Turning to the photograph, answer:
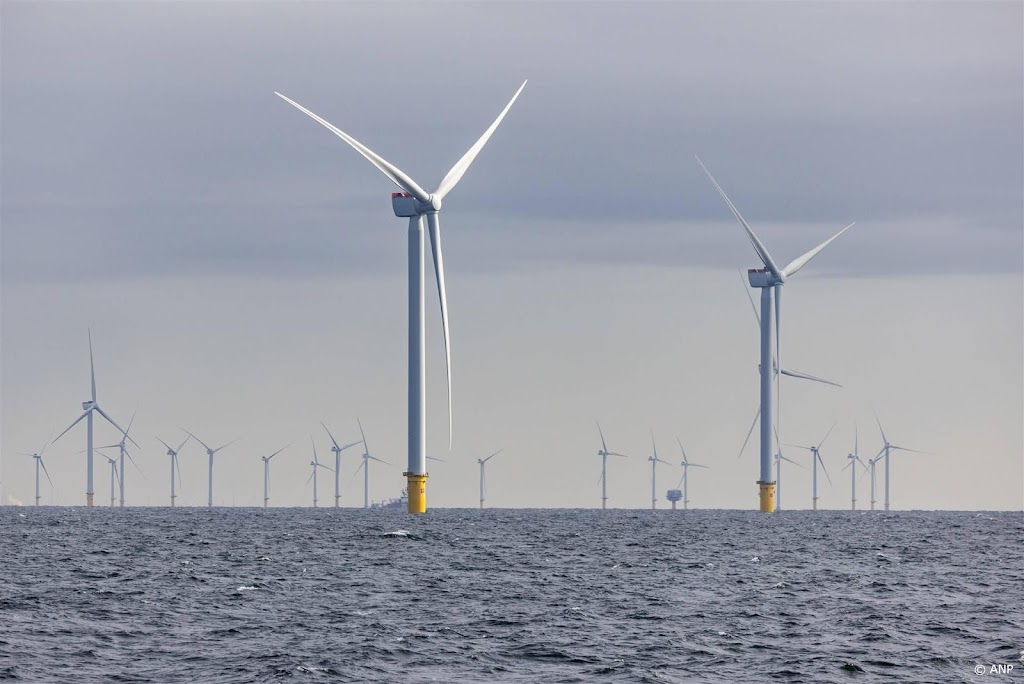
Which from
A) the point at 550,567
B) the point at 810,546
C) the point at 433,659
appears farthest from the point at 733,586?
the point at 810,546

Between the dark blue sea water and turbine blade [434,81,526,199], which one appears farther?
turbine blade [434,81,526,199]

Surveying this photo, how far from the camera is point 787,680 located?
4822cm

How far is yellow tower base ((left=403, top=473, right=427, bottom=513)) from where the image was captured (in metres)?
168

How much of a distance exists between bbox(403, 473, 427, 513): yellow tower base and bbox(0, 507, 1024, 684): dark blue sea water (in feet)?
174

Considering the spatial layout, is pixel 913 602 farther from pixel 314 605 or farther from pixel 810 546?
pixel 810 546

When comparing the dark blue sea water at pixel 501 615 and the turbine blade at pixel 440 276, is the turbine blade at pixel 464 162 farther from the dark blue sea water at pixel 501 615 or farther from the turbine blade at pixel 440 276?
the dark blue sea water at pixel 501 615

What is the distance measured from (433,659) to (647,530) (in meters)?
120

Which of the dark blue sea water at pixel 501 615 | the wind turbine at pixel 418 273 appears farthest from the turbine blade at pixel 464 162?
A: the dark blue sea water at pixel 501 615

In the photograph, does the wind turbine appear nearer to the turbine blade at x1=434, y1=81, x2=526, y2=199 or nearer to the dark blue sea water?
the turbine blade at x1=434, y1=81, x2=526, y2=199

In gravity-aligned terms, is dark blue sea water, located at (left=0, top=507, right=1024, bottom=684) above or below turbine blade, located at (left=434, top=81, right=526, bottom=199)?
below

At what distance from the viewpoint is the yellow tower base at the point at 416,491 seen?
168 meters

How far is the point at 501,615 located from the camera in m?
65.0

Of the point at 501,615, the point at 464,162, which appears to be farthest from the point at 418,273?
the point at 501,615

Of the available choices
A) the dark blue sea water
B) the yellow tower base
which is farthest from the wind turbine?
the dark blue sea water
